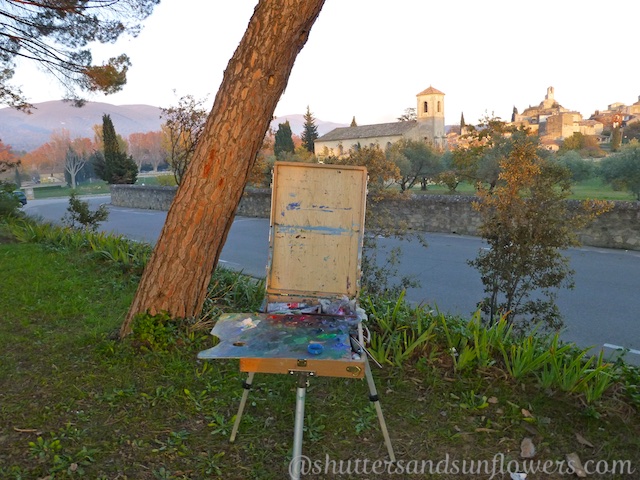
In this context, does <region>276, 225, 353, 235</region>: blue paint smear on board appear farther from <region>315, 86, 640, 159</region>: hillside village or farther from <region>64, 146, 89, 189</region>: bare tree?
<region>64, 146, 89, 189</region>: bare tree

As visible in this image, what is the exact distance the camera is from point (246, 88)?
4426 millimetres

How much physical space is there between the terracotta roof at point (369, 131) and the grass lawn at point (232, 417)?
202ft

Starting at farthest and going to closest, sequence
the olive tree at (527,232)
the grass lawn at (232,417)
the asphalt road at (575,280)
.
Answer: the asphalt road at (575,280), the olive tree at (527,232), the grass lawn at (232,417)

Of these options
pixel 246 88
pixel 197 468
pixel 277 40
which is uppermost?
pixel 277 40

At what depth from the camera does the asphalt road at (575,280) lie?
270 inches

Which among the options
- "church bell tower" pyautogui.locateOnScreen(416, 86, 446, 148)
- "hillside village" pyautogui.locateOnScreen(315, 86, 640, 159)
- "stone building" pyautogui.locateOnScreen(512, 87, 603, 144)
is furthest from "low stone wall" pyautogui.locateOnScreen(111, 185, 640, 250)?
"stone building" pyautogui.locateOnScreen(512, 87, 603, 144)

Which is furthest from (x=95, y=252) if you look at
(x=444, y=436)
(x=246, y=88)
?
(x=444, y=436)

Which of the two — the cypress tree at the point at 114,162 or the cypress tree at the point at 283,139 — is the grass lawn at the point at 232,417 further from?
the cypress tree at the point at 283,139

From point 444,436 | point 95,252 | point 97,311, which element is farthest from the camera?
point 95,252

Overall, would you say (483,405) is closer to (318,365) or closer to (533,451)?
(533,451)

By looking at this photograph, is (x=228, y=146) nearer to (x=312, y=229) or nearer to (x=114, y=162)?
(x=312, y=229)

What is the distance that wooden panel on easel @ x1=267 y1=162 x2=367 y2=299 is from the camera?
3.64 meters

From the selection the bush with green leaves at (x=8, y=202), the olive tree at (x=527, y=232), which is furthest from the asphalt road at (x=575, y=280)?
the bush with green leaves at (x=8, y=202)

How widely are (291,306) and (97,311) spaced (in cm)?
336
